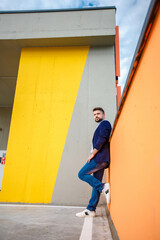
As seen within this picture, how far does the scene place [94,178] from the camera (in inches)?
90.7

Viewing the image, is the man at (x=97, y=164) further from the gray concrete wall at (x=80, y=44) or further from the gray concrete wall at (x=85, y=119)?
the gray concrete wall at (x=80, y=44)

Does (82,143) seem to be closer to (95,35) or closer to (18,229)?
(18,229)

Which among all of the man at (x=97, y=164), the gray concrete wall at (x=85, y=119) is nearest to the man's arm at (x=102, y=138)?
the man at (x=97, y=164)

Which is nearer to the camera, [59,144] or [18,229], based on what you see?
[18,229]

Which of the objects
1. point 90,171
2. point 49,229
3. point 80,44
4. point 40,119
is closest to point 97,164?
point 90,171

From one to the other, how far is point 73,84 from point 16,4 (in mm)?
2491

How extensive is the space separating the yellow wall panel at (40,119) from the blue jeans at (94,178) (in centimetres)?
119

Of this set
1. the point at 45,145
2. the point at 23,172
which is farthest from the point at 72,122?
the point at 23,172

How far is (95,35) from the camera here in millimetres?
3865

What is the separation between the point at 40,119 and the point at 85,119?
38.5 inches

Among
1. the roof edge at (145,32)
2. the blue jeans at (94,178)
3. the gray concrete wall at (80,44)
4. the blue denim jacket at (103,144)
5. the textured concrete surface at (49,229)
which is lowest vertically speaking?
the textured concrete surface at (49,229)

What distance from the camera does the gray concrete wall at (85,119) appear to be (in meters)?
3.25

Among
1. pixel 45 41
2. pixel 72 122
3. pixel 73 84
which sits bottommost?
→ pixel 72 122

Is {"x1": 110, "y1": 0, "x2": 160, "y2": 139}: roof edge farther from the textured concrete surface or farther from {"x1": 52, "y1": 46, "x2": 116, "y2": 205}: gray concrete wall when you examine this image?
{"x1": 52, "y1": 46, "x2": 116, "y2": 205}: gray concrete wall
